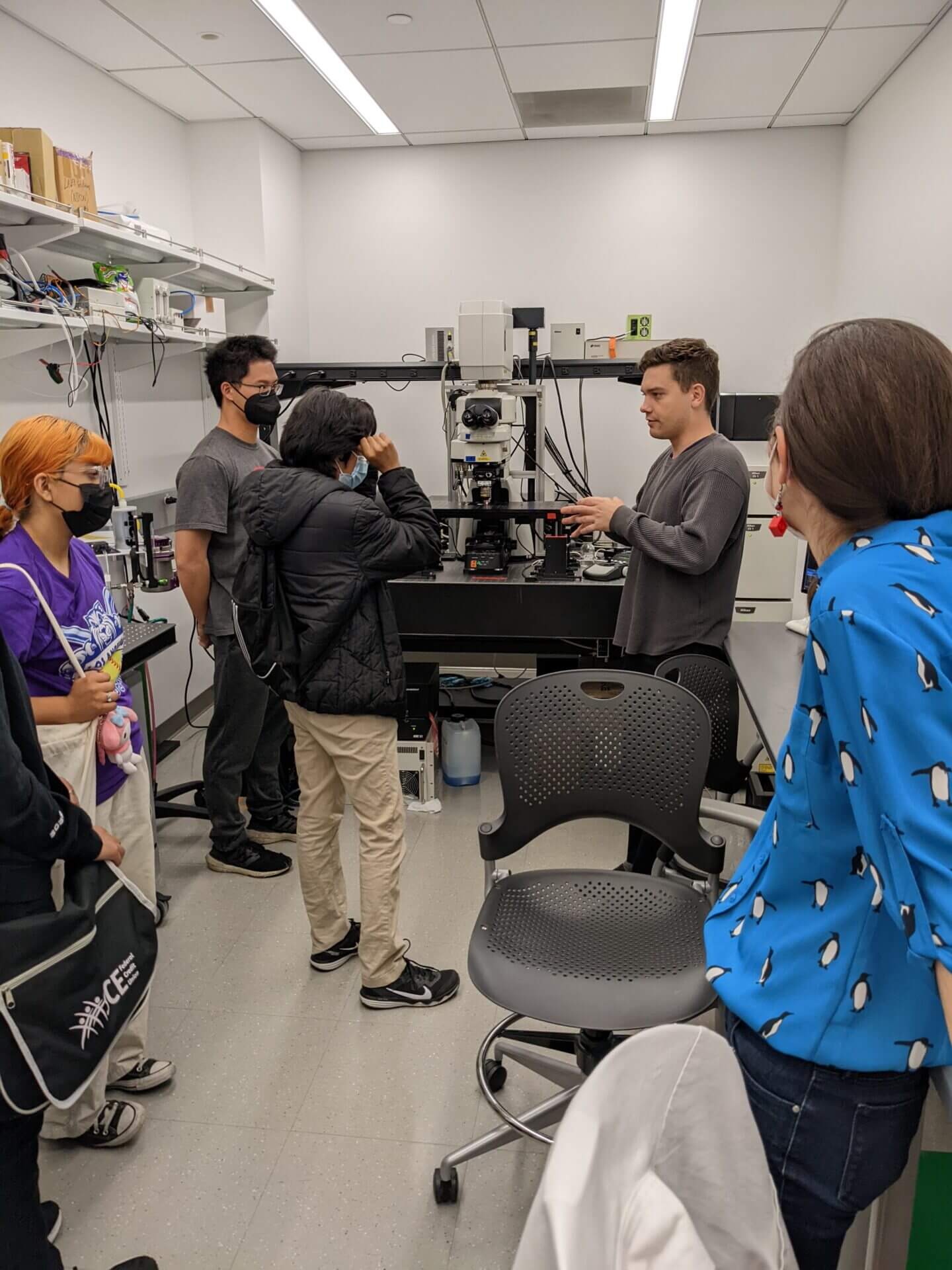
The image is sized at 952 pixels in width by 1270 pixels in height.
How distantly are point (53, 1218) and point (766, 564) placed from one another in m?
3.51

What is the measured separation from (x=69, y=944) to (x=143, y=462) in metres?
2.91

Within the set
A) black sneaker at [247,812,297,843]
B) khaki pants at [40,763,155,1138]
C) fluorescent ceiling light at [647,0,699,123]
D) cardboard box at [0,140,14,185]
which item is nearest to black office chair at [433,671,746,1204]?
khaki pants at [40,763,155,1138]

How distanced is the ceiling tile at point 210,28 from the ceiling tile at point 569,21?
80 cm

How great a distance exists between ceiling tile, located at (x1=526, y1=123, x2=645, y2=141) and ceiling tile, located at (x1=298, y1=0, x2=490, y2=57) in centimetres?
115

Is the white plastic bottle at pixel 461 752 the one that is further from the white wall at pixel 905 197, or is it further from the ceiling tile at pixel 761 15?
the ceiling tile at pixel 761 15

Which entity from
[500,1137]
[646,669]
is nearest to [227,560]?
[646,669]

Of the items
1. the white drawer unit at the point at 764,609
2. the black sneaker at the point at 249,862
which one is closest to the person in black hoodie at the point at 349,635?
the black sneaker at the point at 249,862

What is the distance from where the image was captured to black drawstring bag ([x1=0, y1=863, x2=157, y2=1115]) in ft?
4.04

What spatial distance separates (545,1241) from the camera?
53cm

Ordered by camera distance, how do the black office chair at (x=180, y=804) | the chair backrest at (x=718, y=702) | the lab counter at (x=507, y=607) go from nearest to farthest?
the chair backrest at (x=718, y=702) < the black office chair at (x=180, y=804) < the lab counter at (x=507, y=607)

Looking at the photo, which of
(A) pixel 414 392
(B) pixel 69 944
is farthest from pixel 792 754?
(A) pixel 414 392

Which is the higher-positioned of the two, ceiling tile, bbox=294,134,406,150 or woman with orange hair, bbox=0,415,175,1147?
ceiling tile, bbox=294,134,406,150

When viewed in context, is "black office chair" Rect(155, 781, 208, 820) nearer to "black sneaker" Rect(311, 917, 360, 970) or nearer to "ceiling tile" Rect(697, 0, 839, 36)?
"black sneaker" Rect(311, 917, 360, 970)

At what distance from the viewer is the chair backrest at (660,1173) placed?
1.80 feet
